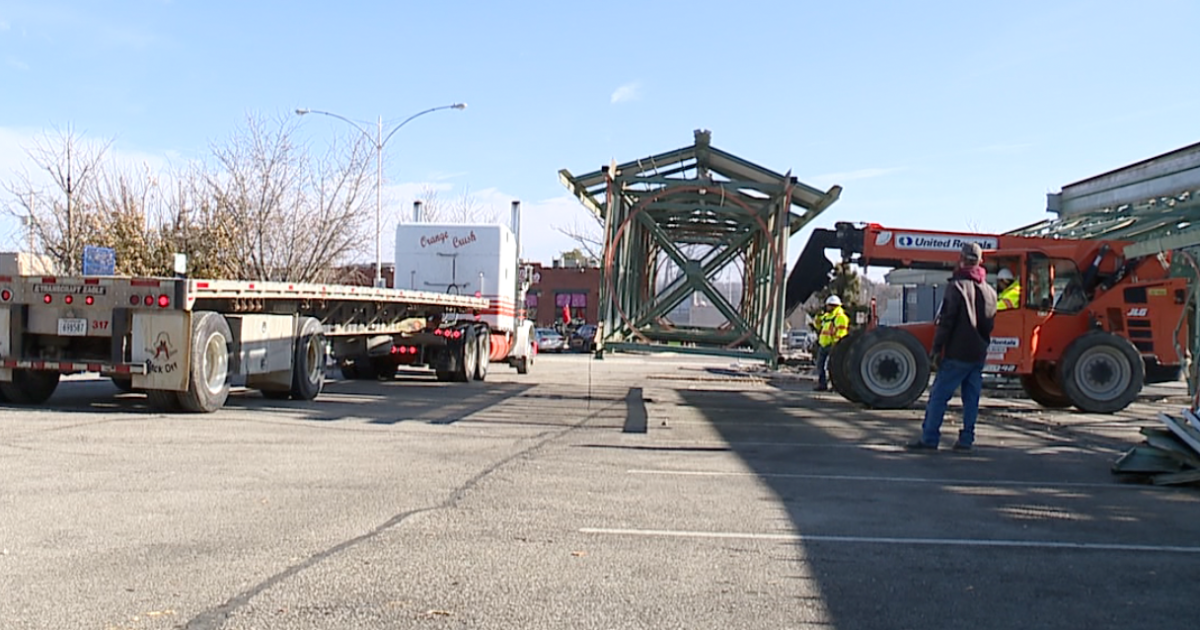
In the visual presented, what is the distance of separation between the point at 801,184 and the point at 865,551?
31.7ft

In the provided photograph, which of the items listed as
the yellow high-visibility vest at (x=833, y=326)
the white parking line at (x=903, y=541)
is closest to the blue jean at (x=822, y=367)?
the yellow high-visibility vest at (x=833, y=326)

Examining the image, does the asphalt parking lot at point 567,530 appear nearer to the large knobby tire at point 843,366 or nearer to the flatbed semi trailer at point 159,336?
the flatbed semi trailer at point 159,336

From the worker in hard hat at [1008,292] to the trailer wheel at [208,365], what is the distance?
32.8 feet

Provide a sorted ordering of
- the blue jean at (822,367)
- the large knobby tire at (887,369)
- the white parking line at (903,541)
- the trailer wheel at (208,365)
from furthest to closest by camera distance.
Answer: the blue jean at (822,367), the large knobby tire at (887,369), the trailer wheel at (208,365), the white parking line at (903,541)

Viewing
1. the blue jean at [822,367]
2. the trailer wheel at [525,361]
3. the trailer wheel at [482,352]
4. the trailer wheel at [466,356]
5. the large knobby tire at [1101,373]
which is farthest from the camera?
the trailer wheel at [525,361]

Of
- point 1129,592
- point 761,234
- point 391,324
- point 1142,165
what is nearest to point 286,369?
point 391,324

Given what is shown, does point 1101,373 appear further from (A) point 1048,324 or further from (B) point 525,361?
(B) point 525,361

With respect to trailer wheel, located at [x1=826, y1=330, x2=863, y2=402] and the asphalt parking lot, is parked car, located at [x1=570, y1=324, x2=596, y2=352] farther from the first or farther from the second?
the asphalt parking lot

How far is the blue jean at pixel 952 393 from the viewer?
10.5 meters

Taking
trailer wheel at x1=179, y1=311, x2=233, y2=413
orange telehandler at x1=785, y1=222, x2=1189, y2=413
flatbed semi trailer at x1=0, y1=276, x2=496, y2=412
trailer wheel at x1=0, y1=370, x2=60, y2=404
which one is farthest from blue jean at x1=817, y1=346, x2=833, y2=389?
trailer wheel at x1=0, y1=370, x2=60, y2=404

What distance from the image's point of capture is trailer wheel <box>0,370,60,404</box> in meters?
13.8

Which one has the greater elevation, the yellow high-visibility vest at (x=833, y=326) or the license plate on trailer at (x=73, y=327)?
the yellow high-visibility vest at (x=833, y=326)

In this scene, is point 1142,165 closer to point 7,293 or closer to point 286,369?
point 286,369

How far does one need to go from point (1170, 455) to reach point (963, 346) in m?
2.03
